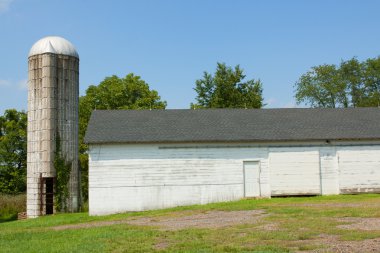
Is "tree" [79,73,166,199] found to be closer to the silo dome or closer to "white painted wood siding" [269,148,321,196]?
the silo dome

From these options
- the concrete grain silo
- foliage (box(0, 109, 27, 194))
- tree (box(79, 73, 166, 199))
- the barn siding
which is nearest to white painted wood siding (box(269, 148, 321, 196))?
the barn siding

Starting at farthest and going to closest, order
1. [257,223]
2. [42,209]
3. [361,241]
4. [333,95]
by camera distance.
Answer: [333,95] < [42,209] < [257,223] < [361,241]

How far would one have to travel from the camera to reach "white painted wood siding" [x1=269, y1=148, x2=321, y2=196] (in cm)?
2659

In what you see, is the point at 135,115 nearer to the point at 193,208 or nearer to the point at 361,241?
the point at 193,208

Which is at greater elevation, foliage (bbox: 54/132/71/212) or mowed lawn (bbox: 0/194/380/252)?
foliage (bbox: 54/132/71/212)

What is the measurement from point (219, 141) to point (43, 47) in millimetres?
12670

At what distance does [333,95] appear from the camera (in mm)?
70375

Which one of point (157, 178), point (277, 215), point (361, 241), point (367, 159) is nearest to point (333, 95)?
point (367, 159)

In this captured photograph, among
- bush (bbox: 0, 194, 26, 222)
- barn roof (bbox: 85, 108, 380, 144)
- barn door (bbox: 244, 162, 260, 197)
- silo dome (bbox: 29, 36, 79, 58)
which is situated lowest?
bush (bbox: 0, 194, 26, 222)

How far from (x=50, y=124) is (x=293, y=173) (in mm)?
14630

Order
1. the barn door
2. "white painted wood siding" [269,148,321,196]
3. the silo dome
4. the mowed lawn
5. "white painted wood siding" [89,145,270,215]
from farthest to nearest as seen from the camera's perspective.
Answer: the silo dome, "white painted wood siding" [269,148,321,196], the barn door, "white painted wood siding" [89,145,270,215], the mowed lawn

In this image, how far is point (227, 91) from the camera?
2062 inches

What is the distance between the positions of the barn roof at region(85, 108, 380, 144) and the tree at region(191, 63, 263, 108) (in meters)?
20.3

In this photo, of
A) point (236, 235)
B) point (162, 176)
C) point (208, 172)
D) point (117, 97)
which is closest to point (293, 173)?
point (208, 172)
